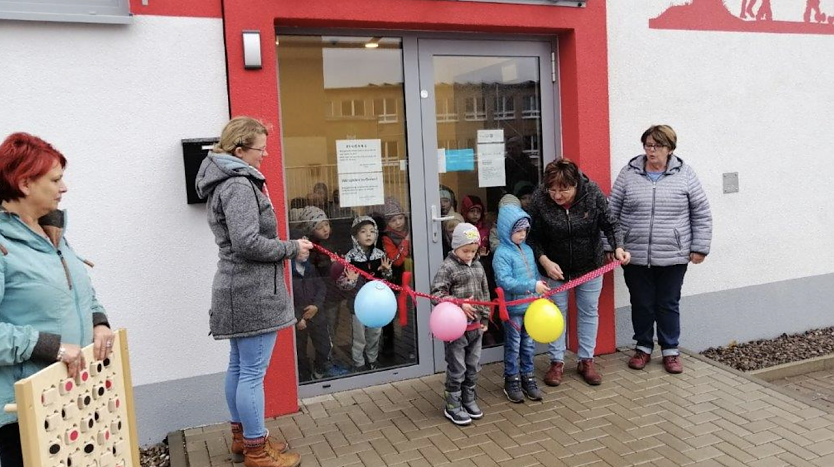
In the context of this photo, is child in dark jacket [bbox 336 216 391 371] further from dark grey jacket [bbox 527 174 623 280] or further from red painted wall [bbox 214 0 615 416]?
dark grey jacket [bbox 527 174 623 280]

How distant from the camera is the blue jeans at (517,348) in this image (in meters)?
4.75

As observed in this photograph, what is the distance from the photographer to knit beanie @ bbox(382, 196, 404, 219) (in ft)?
16.9

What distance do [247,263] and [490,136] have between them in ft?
8.60

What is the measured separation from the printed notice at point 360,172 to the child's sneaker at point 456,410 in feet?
5.13

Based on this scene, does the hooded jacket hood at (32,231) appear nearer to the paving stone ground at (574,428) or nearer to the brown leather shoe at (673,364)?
the paving stone ground at (574,428)

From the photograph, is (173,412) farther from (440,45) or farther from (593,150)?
(593,150)

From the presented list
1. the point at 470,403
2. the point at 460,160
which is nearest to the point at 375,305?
the point at 470,403

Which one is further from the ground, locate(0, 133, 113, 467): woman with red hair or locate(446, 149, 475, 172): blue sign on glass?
locate(446, 149, 475, 172): blue sign on glass

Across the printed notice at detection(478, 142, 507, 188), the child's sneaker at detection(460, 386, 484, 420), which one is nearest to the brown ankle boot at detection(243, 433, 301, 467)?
the child's sneaker at detection(460, 386, 484, 420)

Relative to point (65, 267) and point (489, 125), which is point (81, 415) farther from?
point (489, 125)

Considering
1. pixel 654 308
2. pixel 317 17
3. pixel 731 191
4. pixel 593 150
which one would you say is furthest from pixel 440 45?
pixel 731 191

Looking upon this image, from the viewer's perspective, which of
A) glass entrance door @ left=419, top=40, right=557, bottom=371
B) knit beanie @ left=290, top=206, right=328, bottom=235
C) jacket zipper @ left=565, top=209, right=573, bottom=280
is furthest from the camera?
glass entrance door @ left=419, top=40, right=557, bottom=371

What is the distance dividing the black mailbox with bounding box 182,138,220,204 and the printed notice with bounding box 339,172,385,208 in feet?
3.55

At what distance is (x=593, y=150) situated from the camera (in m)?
5.53
